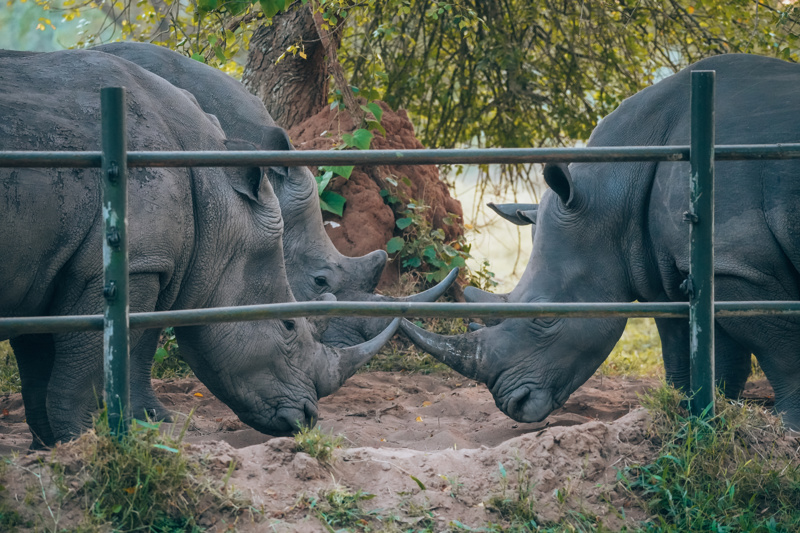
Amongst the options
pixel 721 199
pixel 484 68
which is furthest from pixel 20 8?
pixel 721 199

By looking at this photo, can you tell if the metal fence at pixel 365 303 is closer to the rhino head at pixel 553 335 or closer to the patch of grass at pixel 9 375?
the rhino head at pixel 553 335

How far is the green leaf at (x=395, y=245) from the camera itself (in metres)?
7.19

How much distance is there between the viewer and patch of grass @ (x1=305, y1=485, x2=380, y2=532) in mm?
2777

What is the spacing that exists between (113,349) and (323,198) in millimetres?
4322

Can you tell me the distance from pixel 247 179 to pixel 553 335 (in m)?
1.93

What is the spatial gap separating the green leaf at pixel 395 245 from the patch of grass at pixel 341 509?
171 inches

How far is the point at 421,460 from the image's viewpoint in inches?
126

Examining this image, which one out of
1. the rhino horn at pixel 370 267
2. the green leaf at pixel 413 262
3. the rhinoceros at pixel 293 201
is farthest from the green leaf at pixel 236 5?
the green leaf at pixel 413 262

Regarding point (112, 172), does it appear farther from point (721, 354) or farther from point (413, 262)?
point (413, 262)

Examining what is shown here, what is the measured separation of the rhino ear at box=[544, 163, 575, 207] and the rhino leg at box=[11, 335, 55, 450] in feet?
8.97

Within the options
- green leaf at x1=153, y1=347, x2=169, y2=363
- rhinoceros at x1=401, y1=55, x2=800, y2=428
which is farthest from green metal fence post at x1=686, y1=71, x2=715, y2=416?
green leaf at x1=153, y1=347, x2=169, y2=363

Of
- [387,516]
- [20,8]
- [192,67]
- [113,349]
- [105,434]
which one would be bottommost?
[387,516]

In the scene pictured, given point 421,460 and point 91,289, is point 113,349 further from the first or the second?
point 421,460

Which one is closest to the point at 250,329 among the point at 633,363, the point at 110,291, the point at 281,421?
the point at 281,421
